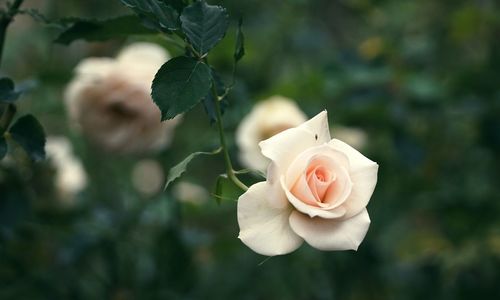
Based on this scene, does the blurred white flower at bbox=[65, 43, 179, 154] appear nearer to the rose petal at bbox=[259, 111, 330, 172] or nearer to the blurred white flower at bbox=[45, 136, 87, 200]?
the blurred white flower at bbox=[45, 136, 87, 200]

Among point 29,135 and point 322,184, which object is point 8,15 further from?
point 322,184

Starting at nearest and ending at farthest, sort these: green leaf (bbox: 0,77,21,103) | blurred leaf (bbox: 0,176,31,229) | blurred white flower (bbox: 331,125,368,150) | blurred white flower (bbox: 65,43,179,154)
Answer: green leaf (bbox: 0,77,21,103) < blurred leaf (bbox: 0,176,31,229) < blurred white flower (bbox: 65,43,179,154) < blurred white flower (bbox: 331,125,368,150)

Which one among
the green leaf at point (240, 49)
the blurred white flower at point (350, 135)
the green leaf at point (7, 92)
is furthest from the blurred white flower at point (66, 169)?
the green leaf at point (240, 49)

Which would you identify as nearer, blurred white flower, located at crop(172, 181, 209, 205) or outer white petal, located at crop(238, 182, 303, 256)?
outer white petal, located at crop(238, 182, 303, 256)

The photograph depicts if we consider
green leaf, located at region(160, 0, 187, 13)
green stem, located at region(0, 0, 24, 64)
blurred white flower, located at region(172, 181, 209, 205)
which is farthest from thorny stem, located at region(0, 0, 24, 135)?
blurred white flower, located at region(172, 181, 209, 205)

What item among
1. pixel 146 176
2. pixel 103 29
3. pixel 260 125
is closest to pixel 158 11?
pixel 103 29

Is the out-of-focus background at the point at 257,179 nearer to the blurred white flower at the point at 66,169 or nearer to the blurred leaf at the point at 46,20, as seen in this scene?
the blurred white flower at the point at 66,169

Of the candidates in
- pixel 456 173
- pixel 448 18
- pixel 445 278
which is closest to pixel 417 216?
pixel 456 173

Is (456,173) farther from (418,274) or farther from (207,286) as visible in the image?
(207,286)
